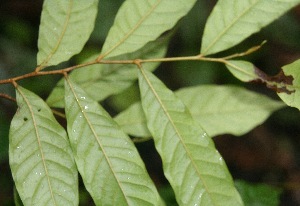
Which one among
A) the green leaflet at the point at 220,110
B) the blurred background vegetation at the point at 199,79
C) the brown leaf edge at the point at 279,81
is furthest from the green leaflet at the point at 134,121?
the blurred background vegetation at the point at 199,79

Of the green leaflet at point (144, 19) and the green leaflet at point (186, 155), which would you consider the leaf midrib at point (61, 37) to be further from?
the green leaflet at point (186, 155)

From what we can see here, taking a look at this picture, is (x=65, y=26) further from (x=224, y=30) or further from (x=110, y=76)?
(x=224, y=30)

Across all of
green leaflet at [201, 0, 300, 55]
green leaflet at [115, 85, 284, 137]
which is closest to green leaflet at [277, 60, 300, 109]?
green leaflet at [201, 0, 300, 55]

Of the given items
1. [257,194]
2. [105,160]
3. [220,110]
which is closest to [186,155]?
[105,160]

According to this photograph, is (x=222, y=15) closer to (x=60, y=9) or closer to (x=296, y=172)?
(x=60, y=9)

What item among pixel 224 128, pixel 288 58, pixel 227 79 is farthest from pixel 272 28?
pixel 224 128

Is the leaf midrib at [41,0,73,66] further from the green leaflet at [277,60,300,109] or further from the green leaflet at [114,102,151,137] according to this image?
the green leaflet at [277,60,300,109]
